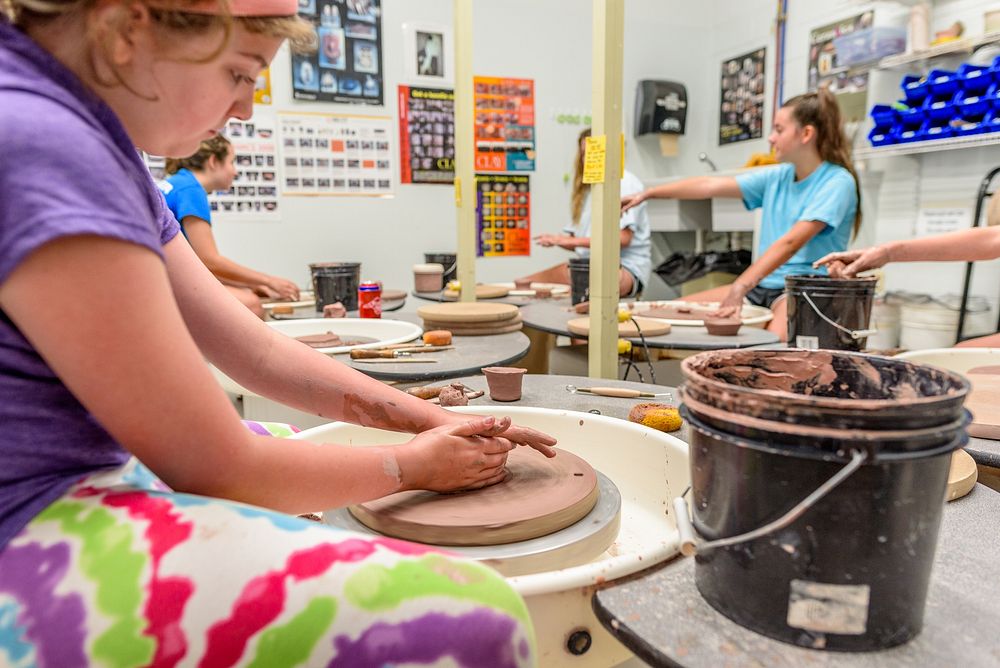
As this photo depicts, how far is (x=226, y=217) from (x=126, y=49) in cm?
412

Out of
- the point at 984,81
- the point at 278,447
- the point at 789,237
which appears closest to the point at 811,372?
the point at 278,447

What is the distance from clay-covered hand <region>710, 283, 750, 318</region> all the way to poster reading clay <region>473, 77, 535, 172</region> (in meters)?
2.71

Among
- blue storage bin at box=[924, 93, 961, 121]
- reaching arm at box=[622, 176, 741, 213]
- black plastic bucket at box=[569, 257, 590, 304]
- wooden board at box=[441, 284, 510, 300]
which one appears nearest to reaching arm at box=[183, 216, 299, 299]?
wooden board at box=[441, 284, 510, 300]

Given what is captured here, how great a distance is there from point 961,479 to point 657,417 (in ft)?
1.60

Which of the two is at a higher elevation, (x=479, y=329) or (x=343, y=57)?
(x=343, y=57)

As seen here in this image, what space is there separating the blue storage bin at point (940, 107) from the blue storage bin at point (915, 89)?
0.16 feet

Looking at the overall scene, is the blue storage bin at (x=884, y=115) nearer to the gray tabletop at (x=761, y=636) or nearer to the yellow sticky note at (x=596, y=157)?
the yellow sticky note at (x=596, y=157)

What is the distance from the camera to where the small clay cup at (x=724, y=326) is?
230cm

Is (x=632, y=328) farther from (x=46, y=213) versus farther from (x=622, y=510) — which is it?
(x=46, y=213)

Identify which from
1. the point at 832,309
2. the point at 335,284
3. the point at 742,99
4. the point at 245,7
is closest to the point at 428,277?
the point at 335,284

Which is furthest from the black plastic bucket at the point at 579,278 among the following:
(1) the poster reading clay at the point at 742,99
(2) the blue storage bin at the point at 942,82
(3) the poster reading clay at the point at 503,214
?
(1) the poster reading clay at the point at 742,99

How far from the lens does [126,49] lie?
616 mm

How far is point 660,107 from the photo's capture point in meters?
5.48

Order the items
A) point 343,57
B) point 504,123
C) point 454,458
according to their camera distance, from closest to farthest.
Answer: point 454,458 → point 343,57 → point 504,123
